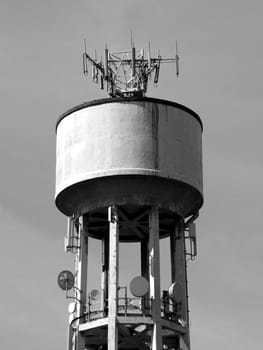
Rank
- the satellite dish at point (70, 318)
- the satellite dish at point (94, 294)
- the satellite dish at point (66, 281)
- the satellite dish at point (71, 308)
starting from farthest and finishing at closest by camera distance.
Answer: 1. the satellite dish at point (94, 294)
2. the satellite dish at point (66, 281)
3. the satellite dish at point (70, 318)
4. the satellite dish at point (71, 308)

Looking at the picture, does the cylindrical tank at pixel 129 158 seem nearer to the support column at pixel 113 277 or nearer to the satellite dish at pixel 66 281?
the support column at pixel 113 277

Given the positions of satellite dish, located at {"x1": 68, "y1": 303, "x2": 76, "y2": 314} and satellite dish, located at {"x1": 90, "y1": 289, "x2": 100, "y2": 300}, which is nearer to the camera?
satellite dish, located at {"x1": 68, "y1": 303, "x2": 76, "y2": 314}

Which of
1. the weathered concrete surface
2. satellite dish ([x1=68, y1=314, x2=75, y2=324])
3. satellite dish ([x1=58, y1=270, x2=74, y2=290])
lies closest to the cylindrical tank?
the weathered concrete surface

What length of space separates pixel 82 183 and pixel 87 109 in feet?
11.7

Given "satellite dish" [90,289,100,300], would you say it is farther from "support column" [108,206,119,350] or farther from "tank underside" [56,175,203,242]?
"tank underside" [56,175,203,242]

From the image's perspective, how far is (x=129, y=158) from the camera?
47.7m

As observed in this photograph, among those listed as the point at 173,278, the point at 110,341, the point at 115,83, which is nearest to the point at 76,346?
the point at 110,341

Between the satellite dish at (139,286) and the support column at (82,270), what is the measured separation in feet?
8.52

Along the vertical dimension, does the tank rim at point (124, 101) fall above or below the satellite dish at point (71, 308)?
above

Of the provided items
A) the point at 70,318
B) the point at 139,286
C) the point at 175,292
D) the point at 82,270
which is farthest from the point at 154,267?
the point at 70,318

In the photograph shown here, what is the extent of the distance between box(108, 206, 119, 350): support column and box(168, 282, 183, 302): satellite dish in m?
2.68

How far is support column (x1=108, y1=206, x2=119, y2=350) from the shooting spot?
46.2 m

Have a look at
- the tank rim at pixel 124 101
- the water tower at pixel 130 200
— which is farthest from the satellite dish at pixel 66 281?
the tank rim at pixel 124 101

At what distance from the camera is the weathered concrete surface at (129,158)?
4756 cm
